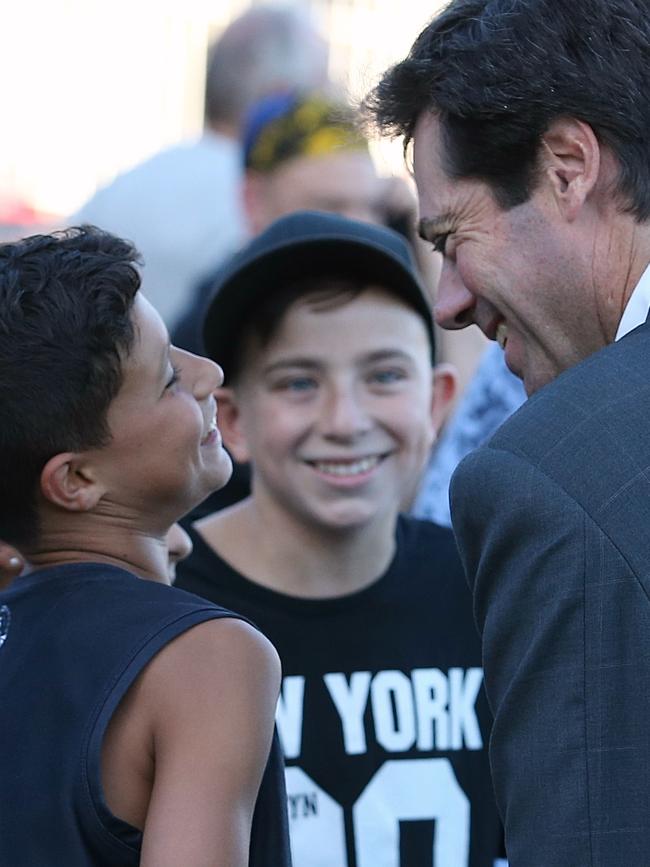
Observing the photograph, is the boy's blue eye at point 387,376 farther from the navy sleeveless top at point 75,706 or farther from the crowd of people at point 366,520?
the navy sleeveless top at point 75,706

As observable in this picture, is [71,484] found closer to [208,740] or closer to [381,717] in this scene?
[208,740]

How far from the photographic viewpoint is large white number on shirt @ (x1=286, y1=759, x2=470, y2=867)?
2.71 m

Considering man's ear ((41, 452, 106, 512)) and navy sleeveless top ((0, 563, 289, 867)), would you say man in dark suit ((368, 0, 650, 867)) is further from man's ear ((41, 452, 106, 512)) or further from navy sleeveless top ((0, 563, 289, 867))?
man's ear ((41, 452, 106, 512))

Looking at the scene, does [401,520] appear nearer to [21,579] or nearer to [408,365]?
[408,365]

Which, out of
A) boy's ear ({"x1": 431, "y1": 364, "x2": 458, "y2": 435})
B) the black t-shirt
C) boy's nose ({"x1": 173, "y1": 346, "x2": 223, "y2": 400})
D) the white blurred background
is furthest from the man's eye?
the white blurred background

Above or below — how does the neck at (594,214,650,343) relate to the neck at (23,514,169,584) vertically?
above

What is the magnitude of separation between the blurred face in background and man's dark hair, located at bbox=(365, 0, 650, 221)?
2.57 metres

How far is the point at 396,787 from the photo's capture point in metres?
2.75

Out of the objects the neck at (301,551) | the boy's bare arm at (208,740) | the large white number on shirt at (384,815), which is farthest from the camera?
the neck at (301,551)

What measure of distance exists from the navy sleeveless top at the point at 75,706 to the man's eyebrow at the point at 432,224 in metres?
0.62

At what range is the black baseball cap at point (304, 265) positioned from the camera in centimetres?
309

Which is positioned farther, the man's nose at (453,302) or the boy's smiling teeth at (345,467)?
the boy's smiling teeth at (345,467)

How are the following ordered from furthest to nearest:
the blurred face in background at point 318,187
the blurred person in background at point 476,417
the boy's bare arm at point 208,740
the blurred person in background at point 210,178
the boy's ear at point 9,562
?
the blurred person in background at point 210,178
the blurred face in background at point 318,187
the blurred person in background at point 476,417
the boy's ear at point 9,562
the boy's bare arm at point 208,740

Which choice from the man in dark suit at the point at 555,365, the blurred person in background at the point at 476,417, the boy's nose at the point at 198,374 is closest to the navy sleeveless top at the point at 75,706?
the boy's nose at the point at 198,374
